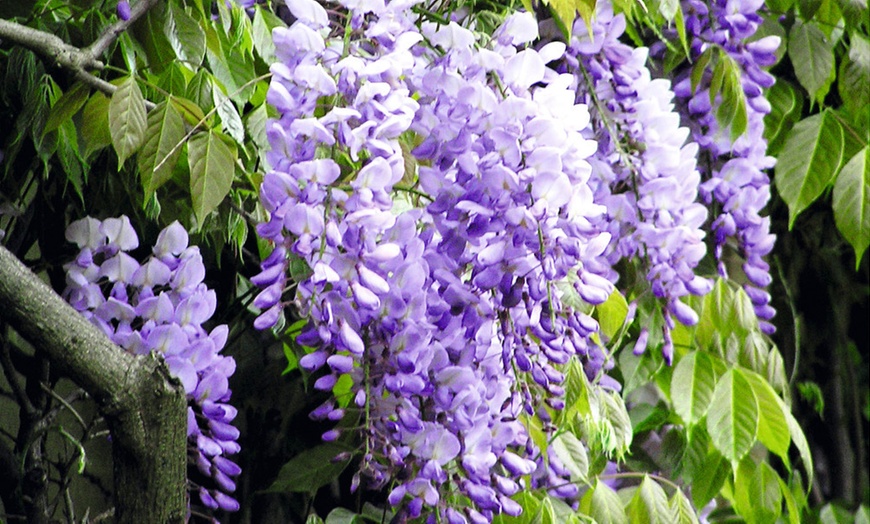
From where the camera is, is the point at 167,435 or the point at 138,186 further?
the point at 138,186

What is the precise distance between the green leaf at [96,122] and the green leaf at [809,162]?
93cm

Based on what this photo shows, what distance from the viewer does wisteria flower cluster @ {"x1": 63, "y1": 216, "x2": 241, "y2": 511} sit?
3.23 feet

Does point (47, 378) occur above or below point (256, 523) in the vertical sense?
above

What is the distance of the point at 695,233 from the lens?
1.26 m

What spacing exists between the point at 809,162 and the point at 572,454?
56cm

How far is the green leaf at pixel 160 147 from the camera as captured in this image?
94 cm

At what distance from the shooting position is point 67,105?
978 mm

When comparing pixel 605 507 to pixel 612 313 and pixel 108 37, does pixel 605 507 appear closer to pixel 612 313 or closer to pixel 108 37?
pixel 612 313

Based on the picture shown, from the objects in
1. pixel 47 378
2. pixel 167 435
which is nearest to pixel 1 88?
pixel 47 378

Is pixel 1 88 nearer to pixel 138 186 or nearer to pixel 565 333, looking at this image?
pixel 138 186

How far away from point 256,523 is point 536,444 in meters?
0.48

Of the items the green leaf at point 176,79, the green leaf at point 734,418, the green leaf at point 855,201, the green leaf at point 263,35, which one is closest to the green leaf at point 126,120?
the green leaf at point 176,79

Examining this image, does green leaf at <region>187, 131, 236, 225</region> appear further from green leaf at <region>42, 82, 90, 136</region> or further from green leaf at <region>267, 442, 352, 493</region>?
green leaf at <region>267, 442, 352, 493</region>

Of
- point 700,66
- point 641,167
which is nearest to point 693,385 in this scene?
point 641,167
